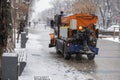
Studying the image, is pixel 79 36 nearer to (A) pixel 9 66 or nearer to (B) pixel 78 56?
(B) pixel 78 56

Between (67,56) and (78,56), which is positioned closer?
(67,56)

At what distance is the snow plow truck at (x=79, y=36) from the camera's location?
824 inches

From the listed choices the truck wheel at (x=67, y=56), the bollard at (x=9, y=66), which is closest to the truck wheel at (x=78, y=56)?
the truck wheel at (x=67, y=56)

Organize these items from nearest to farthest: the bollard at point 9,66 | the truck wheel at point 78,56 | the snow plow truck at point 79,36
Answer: the bollard at point 9,66 < the snow plow truck at point 79,36 < the truck wheel at point 78,56

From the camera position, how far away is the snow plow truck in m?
20.9

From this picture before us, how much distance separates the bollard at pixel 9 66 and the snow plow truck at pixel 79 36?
890 centimetres

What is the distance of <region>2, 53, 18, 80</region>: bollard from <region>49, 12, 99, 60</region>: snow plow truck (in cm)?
890

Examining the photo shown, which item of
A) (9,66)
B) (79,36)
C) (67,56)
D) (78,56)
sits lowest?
(78,56)

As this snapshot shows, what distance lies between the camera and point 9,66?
1219 cm

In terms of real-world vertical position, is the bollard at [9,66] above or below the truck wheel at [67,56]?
above

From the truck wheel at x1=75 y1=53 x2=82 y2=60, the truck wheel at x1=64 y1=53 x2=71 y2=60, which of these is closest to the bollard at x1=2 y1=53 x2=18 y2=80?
the truck wheel at x1=64 y1=53 x2=71 y2=60

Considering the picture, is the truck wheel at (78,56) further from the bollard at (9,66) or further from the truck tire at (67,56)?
the bollard at (9,66)

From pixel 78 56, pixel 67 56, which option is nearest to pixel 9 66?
pixel 67 56

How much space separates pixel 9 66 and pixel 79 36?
9.13 meters
